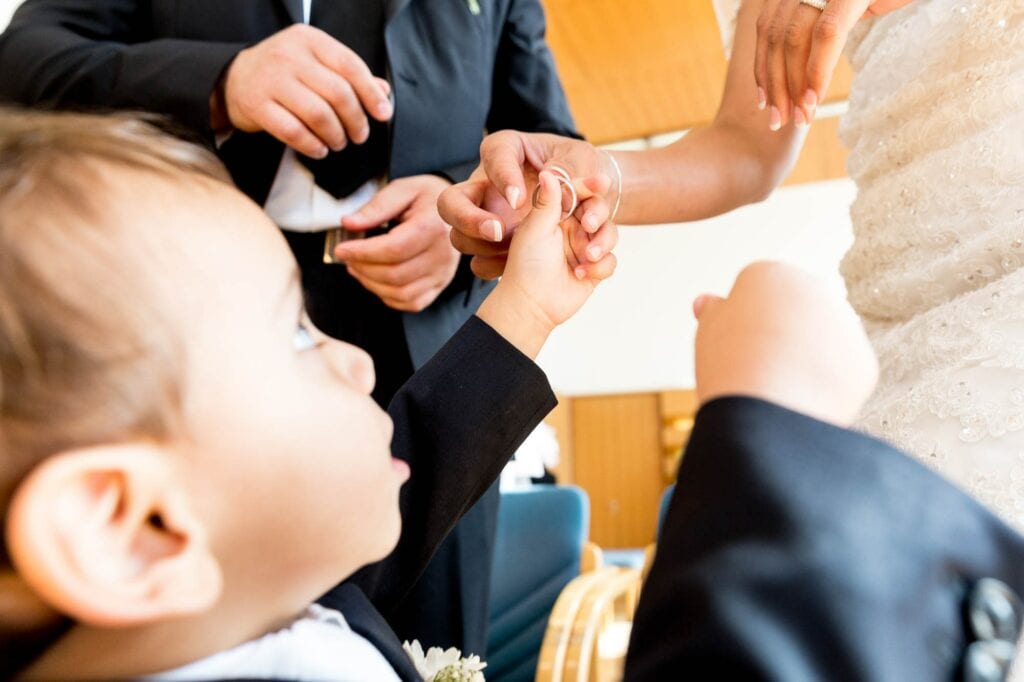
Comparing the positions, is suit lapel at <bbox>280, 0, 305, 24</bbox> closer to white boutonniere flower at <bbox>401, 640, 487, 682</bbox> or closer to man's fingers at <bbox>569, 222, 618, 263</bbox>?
man's fingers at <bbox>569, 222, 618, 263</bbox>

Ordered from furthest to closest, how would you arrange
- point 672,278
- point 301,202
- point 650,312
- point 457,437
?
point 650,312
point 672,278
point 301,202
point 457,437

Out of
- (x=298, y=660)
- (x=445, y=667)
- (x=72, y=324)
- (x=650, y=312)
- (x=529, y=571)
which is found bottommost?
(x=650, y=312)

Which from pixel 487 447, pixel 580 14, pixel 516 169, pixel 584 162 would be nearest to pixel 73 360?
pixel 487 447

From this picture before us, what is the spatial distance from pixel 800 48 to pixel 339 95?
503 millimetres

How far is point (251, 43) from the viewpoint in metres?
1.19

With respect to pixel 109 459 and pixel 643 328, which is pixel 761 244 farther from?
pixel 109 459

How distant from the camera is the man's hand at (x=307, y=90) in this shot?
37.6 inches

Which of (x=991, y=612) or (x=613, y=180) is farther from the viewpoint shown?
(x=613, y=180)

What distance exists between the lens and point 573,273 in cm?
79

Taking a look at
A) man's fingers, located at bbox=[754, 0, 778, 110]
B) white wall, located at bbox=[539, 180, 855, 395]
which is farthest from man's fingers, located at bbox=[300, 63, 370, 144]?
white wall, located at bbox=[539, 180, 855, 395]

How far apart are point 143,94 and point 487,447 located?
652 mm

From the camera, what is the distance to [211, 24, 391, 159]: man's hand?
3.13 ft

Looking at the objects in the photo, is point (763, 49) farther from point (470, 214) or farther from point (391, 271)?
point (391, 271)

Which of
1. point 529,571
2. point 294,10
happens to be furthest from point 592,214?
point 529,571
